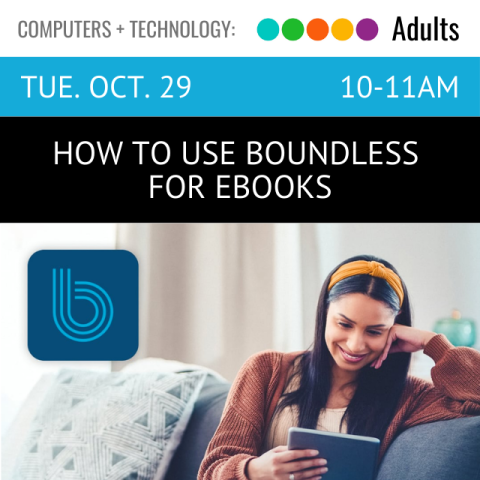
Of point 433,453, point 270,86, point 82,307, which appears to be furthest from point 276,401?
point 270,86

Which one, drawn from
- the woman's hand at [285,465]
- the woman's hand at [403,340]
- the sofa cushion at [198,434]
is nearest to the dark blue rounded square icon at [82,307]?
the sofa cushion at [198,434]

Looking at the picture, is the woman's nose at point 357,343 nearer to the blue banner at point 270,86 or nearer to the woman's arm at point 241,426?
the woman's arm at point 241,426

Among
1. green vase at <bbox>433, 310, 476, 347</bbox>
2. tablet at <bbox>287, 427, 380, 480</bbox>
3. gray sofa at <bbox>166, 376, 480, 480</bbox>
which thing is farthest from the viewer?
green vase at <bbox>433, 310, 476, 347</bbox>

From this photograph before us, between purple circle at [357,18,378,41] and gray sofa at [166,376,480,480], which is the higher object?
purple circle at [357,18,378,41]

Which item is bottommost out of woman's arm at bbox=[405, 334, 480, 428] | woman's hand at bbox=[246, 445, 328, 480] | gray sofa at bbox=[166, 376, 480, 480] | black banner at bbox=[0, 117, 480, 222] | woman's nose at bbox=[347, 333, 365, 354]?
woman's hand at bbox=[246, 445, 328, 480]

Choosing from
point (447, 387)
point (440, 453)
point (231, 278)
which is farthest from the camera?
point (231, 278)

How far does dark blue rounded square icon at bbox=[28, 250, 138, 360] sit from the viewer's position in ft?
3.77

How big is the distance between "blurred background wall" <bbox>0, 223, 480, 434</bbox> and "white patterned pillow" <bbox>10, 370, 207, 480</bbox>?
6cm

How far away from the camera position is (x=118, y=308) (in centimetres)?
115

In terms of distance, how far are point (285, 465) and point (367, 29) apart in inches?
30.1

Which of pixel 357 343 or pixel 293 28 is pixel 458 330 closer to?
pixel 357 343

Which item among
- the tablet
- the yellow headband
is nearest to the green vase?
the yellow headband

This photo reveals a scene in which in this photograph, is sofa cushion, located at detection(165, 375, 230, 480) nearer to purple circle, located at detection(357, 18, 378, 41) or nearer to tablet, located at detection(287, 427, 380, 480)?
tablet, located at detection(287, 427, 380, 480)

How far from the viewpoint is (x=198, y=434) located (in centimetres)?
116
